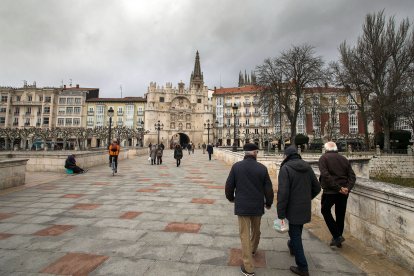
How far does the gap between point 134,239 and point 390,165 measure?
29.2 metres

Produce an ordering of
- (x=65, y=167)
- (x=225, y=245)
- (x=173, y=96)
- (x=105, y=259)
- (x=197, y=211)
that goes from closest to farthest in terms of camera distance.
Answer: (x=105, y=259)
(x=225, y=245)
(x=197, y=211)
(x=65, y=167)
(x=173, y=96)

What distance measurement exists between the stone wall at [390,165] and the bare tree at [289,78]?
8505 mm

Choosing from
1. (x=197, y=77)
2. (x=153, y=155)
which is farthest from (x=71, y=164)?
(x=197, y=77)

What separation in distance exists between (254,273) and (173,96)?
236ft

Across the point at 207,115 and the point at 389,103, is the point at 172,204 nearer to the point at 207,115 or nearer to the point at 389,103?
the point at 389,103

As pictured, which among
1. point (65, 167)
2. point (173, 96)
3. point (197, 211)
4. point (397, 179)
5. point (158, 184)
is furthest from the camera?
point (173, 96)

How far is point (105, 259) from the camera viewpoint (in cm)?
345

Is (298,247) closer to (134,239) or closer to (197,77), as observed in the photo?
(134,239)

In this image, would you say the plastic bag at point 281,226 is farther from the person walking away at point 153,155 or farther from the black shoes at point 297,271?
the person walking away at point 153,155

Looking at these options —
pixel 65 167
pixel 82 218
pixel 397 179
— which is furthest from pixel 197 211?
pixel 397 179

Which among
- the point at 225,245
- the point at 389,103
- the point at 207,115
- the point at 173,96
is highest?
the point at 173,96

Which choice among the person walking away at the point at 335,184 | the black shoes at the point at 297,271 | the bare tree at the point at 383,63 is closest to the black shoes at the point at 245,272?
the black shoes at the point at 297,271

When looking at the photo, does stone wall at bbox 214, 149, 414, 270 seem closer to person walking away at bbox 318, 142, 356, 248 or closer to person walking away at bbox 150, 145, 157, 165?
person walking away at bbox 318, 142, 356, 248

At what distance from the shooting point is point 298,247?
3.14 meters
